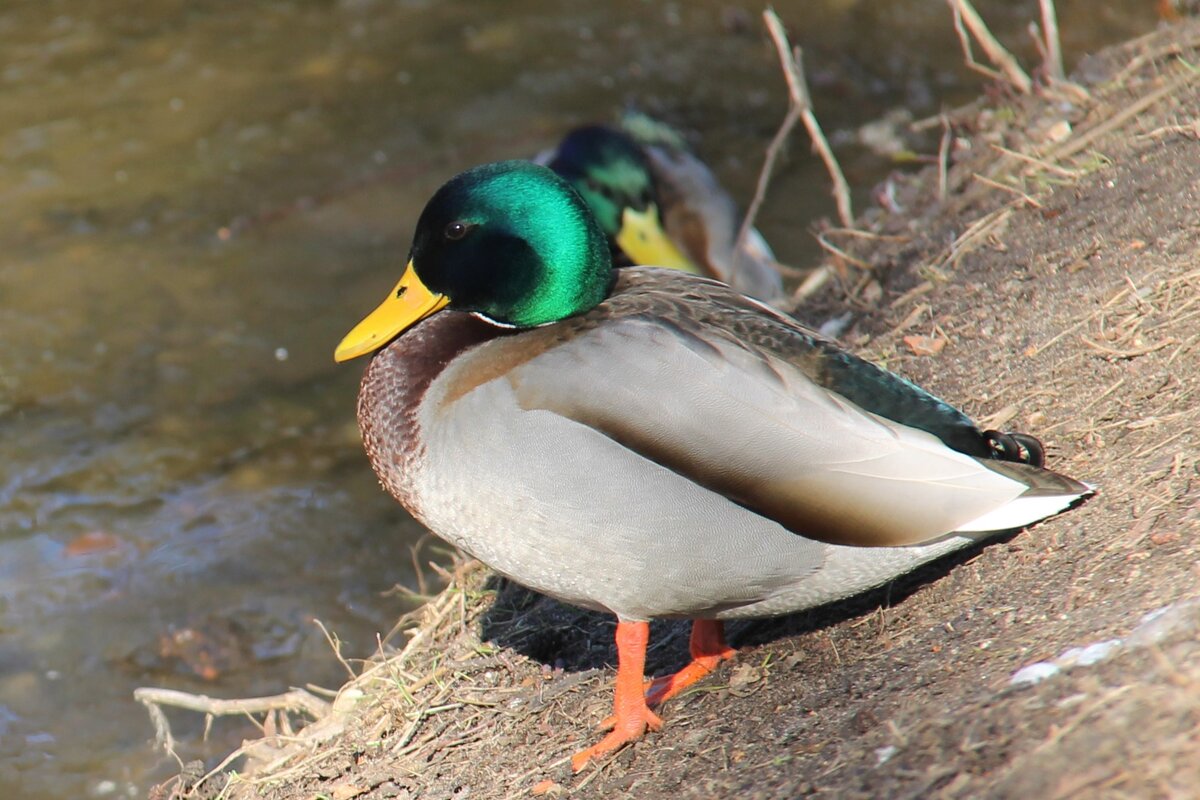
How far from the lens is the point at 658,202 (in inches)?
253

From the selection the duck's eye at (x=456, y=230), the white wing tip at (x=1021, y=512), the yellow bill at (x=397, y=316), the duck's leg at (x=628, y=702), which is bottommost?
the duck's leg at (x=628, y=702)

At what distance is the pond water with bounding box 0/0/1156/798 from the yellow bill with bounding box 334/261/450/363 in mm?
1865

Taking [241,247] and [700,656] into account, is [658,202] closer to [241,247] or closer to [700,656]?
[241,247]

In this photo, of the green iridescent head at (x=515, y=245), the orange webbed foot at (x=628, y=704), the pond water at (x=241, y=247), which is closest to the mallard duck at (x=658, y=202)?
the pond water at (x=241, y=247)

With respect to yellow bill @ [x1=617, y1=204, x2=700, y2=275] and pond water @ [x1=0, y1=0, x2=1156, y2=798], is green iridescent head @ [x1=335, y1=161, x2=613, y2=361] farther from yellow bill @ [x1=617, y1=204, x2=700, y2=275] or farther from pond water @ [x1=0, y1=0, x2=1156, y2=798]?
yellow bill @ [x1=617, y1=204, x2=700, y2=275]

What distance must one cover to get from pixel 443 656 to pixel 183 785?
0.74 metres

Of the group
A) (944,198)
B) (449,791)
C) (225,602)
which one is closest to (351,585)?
(225,602)

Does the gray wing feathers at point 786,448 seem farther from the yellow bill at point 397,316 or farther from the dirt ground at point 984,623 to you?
Result: the yellow bill at point 397,316

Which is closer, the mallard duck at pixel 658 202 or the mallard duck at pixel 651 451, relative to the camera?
the mallard duck at pixel 651 451

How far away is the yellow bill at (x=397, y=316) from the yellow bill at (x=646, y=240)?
3.19 meters

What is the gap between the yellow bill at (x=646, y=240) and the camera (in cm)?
621

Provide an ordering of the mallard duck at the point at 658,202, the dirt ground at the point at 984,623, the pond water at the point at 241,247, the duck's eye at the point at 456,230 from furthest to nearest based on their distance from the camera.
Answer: the mallard duck at the point at 658,202
the pond water at the point at 241,247
the duck's eye at the point at 456,230
the dirt ground at the point at 984,623

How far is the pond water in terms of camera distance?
4.67 metres

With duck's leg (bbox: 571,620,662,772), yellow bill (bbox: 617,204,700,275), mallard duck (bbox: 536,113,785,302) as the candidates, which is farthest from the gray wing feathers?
yellow bill (bbox: 617,204,700,275)
